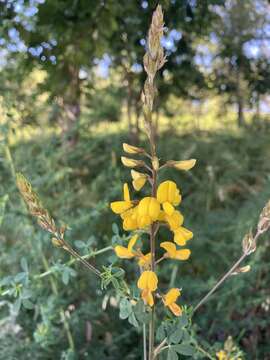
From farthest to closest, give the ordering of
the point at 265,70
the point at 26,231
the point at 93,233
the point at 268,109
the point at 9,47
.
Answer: the point at 268,109
the point at 265,70
the point at 9,47
the point at 93,233
the point at 26,231

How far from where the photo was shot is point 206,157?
350 centimetres

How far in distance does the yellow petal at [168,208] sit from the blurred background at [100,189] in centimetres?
39

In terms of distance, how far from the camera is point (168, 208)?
0.79 metres

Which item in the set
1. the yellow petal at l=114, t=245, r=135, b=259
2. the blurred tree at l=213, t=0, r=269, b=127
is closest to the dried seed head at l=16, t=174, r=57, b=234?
the yellow petal at l=114, t=245, r=135, b=259

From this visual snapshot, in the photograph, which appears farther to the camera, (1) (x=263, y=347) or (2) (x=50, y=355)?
(1) (x=263, y=347)

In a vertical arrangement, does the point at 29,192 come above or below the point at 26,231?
above

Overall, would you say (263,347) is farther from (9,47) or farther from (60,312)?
(9,47)

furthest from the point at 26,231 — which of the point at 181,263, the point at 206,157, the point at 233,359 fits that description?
the point at 206,157

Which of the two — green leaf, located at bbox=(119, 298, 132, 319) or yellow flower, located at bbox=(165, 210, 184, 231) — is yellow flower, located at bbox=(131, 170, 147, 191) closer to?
yellow flower, located at bbox=(165, 210, 184, 231)

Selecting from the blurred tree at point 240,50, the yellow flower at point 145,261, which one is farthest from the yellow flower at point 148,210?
the blurred tree at point 240,50

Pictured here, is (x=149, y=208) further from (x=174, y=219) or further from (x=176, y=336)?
(x=176, y=336)

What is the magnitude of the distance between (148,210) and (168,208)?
0.03m

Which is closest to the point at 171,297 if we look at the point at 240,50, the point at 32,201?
the point at 32,201

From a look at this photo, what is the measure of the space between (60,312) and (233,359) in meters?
0.61
